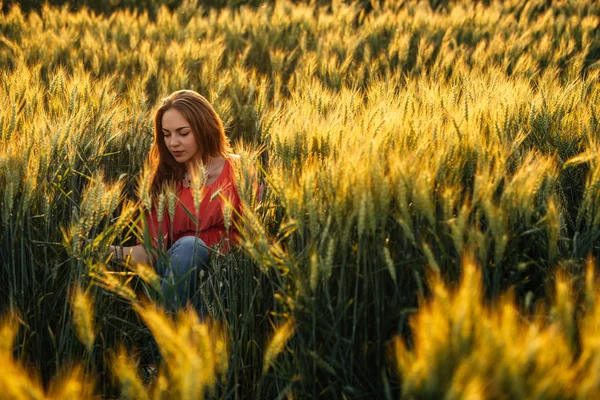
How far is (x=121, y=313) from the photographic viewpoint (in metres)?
1.86

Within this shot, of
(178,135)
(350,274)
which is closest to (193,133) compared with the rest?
(178,135)

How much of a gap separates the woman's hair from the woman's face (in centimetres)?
2

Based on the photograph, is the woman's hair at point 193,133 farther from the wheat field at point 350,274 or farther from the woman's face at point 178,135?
the wheat field at point 350,274

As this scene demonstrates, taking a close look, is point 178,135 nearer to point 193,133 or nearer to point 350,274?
point 193,133

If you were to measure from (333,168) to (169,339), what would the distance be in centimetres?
60

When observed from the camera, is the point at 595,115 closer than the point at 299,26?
Yes

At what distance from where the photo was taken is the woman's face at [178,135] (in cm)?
253

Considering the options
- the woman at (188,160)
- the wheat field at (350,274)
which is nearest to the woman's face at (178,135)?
the woman at (188,160)

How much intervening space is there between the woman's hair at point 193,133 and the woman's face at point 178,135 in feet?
0.06

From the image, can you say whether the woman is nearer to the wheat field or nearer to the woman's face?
the woman's face

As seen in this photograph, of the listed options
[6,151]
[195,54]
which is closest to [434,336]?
[6,151]

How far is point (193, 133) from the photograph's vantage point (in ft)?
8.39

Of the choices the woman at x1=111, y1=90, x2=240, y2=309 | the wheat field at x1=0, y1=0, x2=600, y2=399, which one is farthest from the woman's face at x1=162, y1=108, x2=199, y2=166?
the wheat field at x1=0, y1=0, x2=600, y2=399

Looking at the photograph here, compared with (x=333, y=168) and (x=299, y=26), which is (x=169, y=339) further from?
(x=299, y=26)
